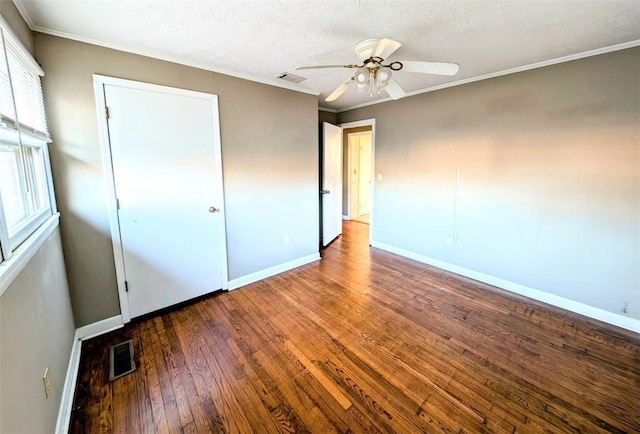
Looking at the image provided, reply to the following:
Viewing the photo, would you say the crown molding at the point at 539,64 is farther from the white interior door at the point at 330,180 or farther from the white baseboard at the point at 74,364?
the white baseboard at the point at 74,364

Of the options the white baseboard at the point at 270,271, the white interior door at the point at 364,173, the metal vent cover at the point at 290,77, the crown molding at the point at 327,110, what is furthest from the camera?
the white interior door at the point at 364,173

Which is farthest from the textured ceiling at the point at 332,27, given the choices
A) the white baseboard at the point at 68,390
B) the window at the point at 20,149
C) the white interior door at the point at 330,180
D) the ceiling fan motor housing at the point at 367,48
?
the white baseboard at the point at 68,390

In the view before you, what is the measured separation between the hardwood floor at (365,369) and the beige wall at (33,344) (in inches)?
14.1

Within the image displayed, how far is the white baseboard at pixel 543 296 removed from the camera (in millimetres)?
2463

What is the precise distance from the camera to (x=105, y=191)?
2.27 meters

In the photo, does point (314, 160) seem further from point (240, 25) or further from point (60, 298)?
point (60, 298)

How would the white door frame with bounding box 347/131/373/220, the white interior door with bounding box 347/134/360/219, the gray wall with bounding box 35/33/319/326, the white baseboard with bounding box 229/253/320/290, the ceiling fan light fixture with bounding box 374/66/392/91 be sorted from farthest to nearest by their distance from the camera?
the white interior door with bounding box 347/134/360/219, the white door frame with bounding box 347/131/373/220, the white baseboard with bounding box 229/253/320/290, the gray wall with bounding box 35/33/319/326, the ceiling fan light fixture with bounding box 374/66/392/91

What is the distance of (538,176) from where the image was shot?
2820 mm

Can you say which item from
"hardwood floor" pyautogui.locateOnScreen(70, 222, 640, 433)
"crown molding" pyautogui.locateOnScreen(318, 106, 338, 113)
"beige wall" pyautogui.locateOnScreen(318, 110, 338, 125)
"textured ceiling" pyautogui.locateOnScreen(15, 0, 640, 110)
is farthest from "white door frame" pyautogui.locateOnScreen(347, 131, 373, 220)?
"hardwood floor" pyautogui.locateOnScreen(70, 222, 640, 433)

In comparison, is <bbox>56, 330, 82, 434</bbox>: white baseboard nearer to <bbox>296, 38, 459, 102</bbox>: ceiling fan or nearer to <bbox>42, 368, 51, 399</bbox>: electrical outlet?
<bbox>42, 368, 51, 399</bbox>: electrical outlet

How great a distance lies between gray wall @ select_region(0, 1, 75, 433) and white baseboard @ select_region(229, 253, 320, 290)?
1.50 m

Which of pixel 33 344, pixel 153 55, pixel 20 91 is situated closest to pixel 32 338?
pixel 33 344

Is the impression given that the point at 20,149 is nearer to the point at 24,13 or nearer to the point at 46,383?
the point at 24,13

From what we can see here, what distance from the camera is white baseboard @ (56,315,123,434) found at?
1486 millimetres
